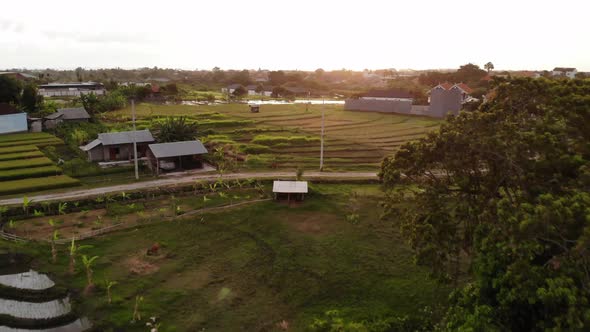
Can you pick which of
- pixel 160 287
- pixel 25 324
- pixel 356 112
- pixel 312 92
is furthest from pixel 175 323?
pixel 312 92

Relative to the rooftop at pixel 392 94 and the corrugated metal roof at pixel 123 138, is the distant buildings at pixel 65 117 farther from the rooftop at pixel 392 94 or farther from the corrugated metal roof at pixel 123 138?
the rooftop at pixel 392 94

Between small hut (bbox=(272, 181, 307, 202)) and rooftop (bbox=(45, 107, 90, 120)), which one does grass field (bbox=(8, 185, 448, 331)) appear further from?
rooftop (bbox=(45, 107, 90, 120))

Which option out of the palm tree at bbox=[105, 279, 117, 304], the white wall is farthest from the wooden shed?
the white wall

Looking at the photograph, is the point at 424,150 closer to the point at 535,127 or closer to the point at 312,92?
the point at 535,127

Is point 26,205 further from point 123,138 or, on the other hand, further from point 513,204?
point 513,204

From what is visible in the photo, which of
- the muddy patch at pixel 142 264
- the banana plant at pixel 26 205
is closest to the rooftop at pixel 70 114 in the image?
the banana plant at pixel 26 205

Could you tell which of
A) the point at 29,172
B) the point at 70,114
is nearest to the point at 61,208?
the point at 29,172
